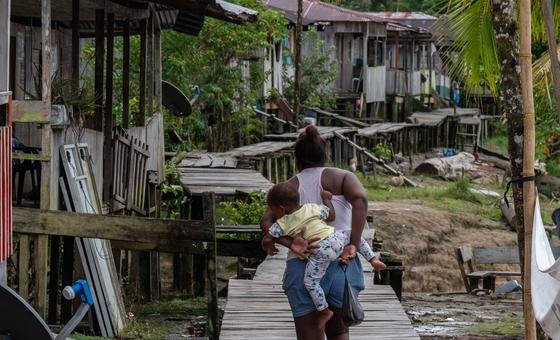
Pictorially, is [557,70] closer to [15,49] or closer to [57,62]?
[15,49]

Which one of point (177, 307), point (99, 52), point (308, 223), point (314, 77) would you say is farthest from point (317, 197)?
point (314, 77)

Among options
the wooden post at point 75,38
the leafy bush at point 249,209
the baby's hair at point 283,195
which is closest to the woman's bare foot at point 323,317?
the baby's hair at point 283,195

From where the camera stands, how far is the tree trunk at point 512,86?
8.47 m

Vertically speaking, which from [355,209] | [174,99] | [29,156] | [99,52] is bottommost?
[355,209]

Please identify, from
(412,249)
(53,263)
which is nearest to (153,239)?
(53,263)

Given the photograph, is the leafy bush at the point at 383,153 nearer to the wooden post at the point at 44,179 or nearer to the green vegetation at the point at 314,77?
the green vegetation at the point at 314,77

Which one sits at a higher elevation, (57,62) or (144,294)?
(57,62)

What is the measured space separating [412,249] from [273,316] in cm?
1498

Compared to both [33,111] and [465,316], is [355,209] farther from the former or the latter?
[465,316]

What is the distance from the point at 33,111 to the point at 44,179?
646 millimetres

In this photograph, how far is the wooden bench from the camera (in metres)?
16.4

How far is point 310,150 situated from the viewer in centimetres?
685

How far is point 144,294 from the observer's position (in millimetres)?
15398

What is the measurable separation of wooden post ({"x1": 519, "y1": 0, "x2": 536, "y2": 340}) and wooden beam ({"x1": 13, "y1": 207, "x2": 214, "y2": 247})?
2.56m
